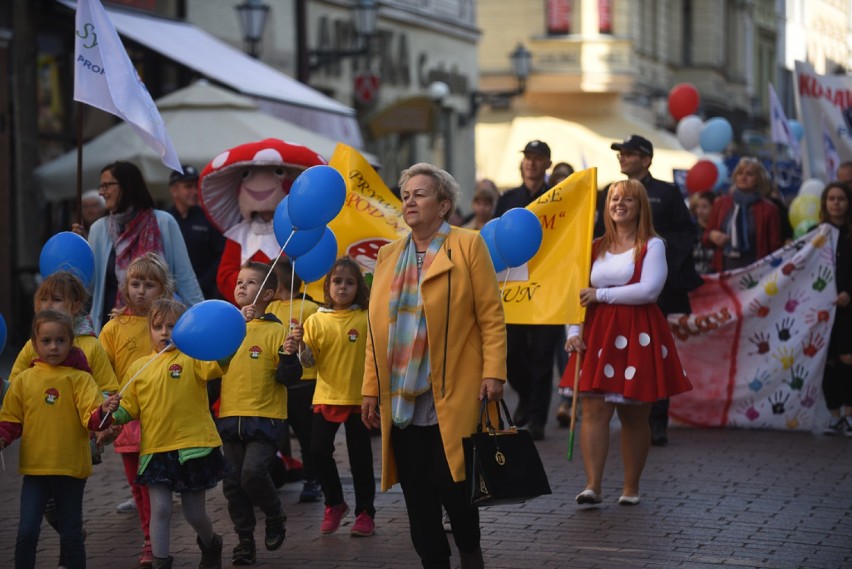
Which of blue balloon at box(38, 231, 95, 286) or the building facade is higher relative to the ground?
the building facade

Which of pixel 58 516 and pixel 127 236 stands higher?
pixel 127 236

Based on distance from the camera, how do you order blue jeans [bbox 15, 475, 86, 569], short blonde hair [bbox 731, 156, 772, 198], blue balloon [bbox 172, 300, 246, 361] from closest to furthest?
blue balloon [bbox 172, 300, 246, 361]
blue jeans [bbox 15, 475, 86, 569]
short blonde hair [bbox 731, 156, 772, 198]

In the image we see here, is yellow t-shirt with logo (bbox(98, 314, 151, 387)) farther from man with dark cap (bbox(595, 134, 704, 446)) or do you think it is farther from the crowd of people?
man with dark cap (bbox(595, 134, 704, 446))

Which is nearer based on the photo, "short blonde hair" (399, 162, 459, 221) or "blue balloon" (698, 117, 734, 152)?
"short blonde hair" (399, 162, 459, 221)

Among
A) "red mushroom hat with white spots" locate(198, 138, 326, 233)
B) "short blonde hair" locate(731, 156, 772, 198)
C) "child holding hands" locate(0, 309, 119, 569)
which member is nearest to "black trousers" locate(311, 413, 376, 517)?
"child holding hands" locate(0, 309, 119, 569)

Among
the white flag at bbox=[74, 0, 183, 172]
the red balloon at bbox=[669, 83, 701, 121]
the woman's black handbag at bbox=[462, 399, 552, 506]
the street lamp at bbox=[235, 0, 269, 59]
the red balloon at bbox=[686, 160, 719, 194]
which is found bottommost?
the woman's black handbag at bbox=[462, 399, 552, 506]

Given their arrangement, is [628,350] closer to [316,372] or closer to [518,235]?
[518,235]

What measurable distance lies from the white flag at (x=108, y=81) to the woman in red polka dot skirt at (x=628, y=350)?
7.82ft

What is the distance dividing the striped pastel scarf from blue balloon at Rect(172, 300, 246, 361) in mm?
644

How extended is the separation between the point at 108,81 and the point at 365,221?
5.83 feet

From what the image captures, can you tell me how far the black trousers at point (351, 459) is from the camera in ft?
25.5

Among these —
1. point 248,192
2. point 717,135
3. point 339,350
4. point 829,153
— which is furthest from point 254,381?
point 717,135

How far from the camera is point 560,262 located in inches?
347

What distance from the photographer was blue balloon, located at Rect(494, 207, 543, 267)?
757 centimetres
